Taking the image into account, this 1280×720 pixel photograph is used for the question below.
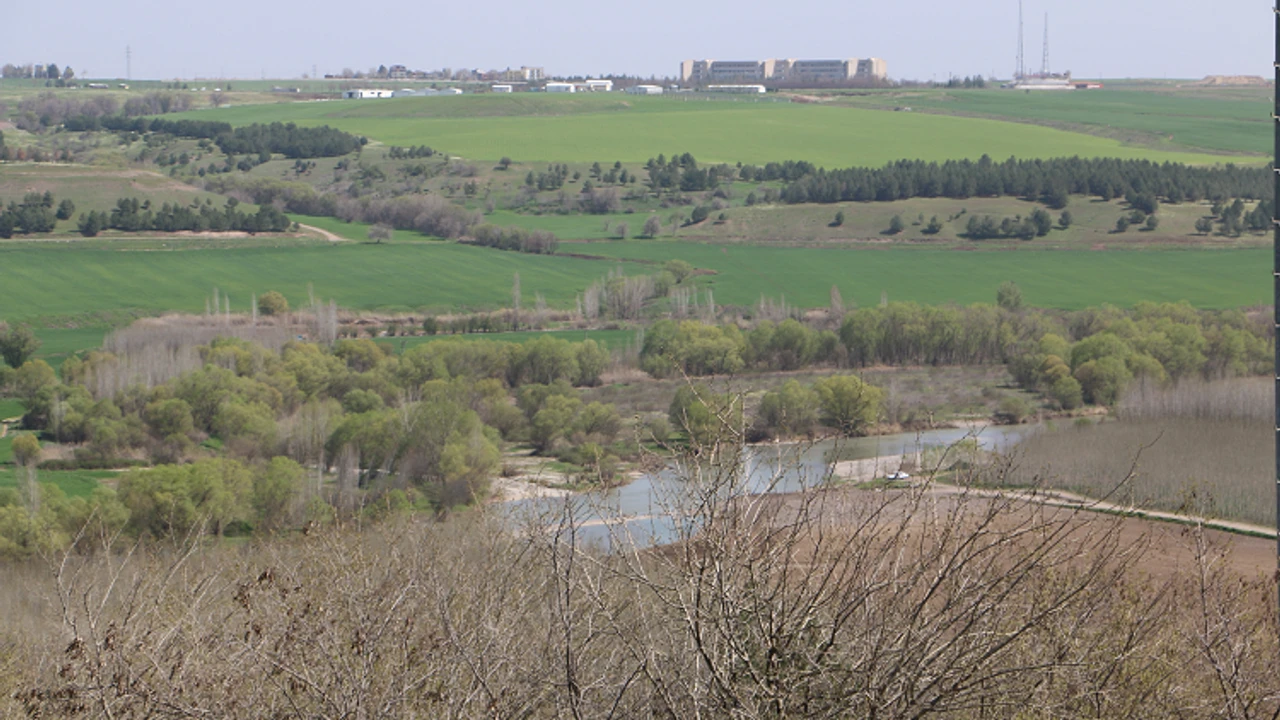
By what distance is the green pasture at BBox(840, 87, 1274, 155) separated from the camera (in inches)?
4063

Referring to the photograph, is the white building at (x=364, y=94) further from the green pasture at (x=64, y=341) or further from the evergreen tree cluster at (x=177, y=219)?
the green pasture at (x=64, y=341)

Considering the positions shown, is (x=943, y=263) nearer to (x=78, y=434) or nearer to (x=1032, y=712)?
(x=78, y=434)

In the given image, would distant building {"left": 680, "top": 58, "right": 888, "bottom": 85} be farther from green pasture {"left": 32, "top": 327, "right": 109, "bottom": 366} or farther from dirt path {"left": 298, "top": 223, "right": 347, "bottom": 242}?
green pasture {"left": 32, "top": 327, "right": 109, "bottom": 366}

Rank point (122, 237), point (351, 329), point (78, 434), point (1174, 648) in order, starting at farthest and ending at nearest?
point (122, 237)
point (351, 329)
point (78, 434)
point (1174, 648)

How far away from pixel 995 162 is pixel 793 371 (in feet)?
163

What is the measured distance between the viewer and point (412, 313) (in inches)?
2363

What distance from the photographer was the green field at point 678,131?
10350 centimetres

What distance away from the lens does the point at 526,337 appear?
5569 cm

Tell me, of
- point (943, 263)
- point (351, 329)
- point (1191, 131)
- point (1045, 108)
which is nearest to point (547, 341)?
point (351, 329)

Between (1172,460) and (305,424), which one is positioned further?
(305,424)

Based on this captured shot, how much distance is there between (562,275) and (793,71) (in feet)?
370

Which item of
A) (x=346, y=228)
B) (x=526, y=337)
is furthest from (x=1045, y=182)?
(x=346, y=228)

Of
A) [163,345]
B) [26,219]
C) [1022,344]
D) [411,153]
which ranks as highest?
[411,153]

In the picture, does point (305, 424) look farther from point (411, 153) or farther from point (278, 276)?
point (411, 153)
